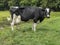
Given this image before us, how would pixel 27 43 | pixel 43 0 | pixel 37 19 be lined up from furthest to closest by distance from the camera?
pixel 43 0, pixel 37 19, pixel 27 43

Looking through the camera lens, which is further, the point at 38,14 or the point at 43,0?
the point at 43,0

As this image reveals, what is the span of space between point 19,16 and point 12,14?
415mm

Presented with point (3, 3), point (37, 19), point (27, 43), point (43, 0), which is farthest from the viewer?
point (3, 3)

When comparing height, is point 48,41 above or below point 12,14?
below

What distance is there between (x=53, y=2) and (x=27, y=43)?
26.3 meters

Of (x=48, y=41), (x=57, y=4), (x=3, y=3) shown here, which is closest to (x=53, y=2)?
(x=57, y=4)

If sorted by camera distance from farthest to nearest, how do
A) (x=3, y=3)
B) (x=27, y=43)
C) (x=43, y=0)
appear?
(x=3, y=3), (x=43, y=0), (x=27, y=43)

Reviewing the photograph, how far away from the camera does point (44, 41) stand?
8.89 meters

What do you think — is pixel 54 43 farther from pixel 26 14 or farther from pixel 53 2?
pixel 53 2

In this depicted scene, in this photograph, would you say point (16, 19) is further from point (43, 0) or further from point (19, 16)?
point (43, 0)

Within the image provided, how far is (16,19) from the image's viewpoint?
12.3 m

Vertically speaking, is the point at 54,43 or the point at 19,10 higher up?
the point at 19,10

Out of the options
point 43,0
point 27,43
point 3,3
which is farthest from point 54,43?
point 3,3

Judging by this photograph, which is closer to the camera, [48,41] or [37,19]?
[48,41]
